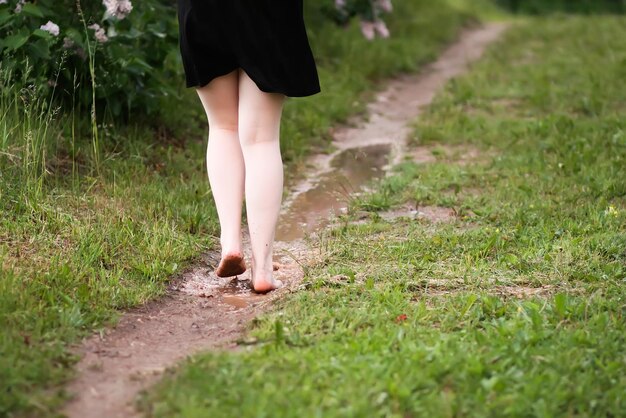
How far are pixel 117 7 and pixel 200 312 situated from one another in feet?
6.99

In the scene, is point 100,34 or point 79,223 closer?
point 79,223

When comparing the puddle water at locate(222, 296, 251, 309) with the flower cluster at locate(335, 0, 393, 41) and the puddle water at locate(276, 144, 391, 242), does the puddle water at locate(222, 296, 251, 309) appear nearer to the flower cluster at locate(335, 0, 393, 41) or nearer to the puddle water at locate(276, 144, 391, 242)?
the puddle water at locate(276, 144, 391, 242)

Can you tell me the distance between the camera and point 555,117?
275 inches

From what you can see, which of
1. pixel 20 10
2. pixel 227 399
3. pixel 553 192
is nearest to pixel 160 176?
pixel 20 10

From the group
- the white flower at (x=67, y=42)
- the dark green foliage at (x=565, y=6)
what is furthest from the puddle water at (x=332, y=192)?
the dark green foliage at (x=565, y=6)

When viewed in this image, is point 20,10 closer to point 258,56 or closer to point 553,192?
point 258,56

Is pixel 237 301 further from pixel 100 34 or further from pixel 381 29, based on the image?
pixel 381 29

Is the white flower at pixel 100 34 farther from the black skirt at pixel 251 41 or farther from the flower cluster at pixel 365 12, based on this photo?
the flower cluster at pixel 365 12

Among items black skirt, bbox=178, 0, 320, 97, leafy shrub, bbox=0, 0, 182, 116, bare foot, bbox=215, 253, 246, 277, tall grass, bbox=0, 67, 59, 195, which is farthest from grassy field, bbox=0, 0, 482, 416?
black skirt, bbox=178, 0, 320, 97

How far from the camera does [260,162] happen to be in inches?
144

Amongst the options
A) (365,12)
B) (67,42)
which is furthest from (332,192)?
(365,12)

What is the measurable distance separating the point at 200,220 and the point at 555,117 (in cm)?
354

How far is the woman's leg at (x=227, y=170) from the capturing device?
3709mm

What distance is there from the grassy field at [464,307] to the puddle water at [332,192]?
0.71 ft
